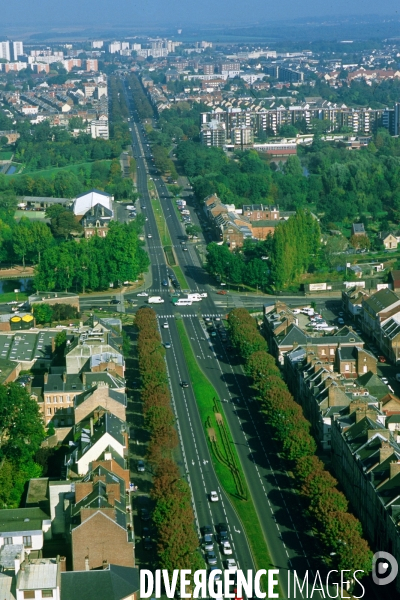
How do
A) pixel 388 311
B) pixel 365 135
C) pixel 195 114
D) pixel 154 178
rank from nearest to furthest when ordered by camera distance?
pixel 388 311, pixel 154 178, pixel 365 135, pixel 195 114

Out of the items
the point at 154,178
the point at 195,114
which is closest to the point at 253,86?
the point at 195,114

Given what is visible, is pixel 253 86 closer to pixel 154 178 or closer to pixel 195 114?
pixel 195 114

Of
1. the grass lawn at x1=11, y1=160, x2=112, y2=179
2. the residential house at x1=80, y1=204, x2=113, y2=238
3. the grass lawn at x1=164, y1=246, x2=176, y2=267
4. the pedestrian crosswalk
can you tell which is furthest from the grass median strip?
the grass lawn at x1=11, y1=160, x2=112, y2=179

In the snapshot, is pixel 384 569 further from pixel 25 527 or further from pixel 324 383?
pixel 324 383

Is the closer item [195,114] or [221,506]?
[221,506]

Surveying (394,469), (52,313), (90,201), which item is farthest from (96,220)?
(394,469)

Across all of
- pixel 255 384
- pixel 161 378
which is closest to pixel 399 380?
pixel 255 384

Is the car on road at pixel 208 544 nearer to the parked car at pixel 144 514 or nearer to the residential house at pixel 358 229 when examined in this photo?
the parked car at pixel 144 514

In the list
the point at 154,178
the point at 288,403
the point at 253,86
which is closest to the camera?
the point at 288,403

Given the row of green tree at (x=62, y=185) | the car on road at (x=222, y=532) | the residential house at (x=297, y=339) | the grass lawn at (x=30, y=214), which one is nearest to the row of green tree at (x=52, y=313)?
the residential house at (x=297, y=339)
